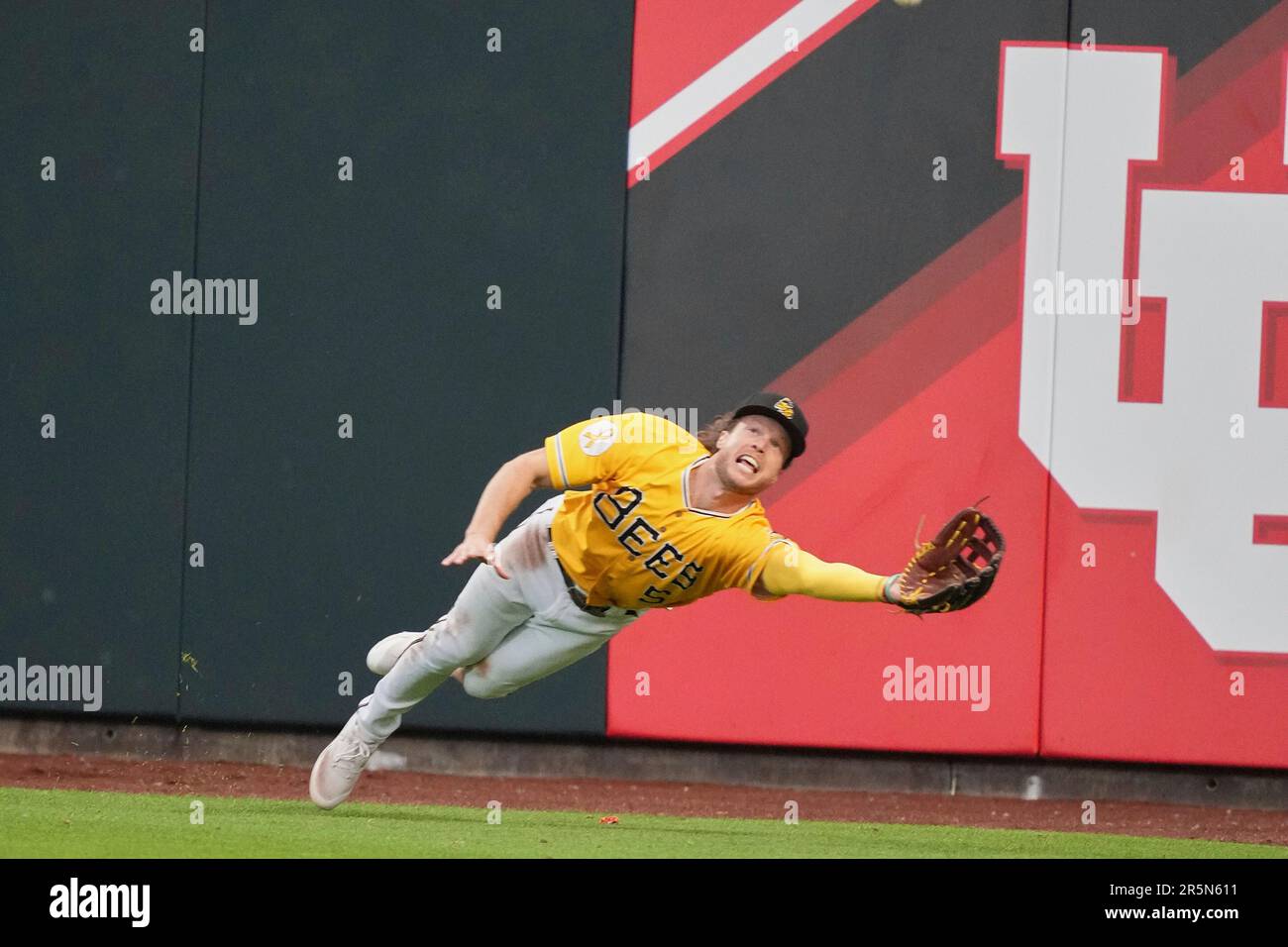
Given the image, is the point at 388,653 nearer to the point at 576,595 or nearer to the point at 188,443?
the point at 576,595

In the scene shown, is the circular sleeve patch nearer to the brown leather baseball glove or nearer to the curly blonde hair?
the curly blonde hair

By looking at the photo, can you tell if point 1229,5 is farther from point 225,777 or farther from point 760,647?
point 225,777

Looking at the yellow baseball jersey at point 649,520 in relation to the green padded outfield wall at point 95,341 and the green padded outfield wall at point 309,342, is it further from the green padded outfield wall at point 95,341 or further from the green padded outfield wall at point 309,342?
the green padded outfield wall at point 95,341

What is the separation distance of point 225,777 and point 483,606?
2.55 metres

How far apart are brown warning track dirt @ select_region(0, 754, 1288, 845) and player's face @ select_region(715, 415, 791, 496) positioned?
8.18ft

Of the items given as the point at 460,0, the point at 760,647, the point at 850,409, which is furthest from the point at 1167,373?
the point at 460,0

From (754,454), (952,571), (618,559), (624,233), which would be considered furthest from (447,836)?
(624,233)

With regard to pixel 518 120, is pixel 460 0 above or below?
above

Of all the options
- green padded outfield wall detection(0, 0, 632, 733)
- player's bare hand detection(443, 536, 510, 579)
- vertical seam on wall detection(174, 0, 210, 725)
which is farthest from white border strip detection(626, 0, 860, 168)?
player's bare hand detection(443, 536, 510, 579)

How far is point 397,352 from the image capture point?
25.2ft

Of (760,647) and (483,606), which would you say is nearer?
(483,606)

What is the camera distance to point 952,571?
172 inches

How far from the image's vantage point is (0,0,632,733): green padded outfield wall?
7.64 metres

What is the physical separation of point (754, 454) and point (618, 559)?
598mm
